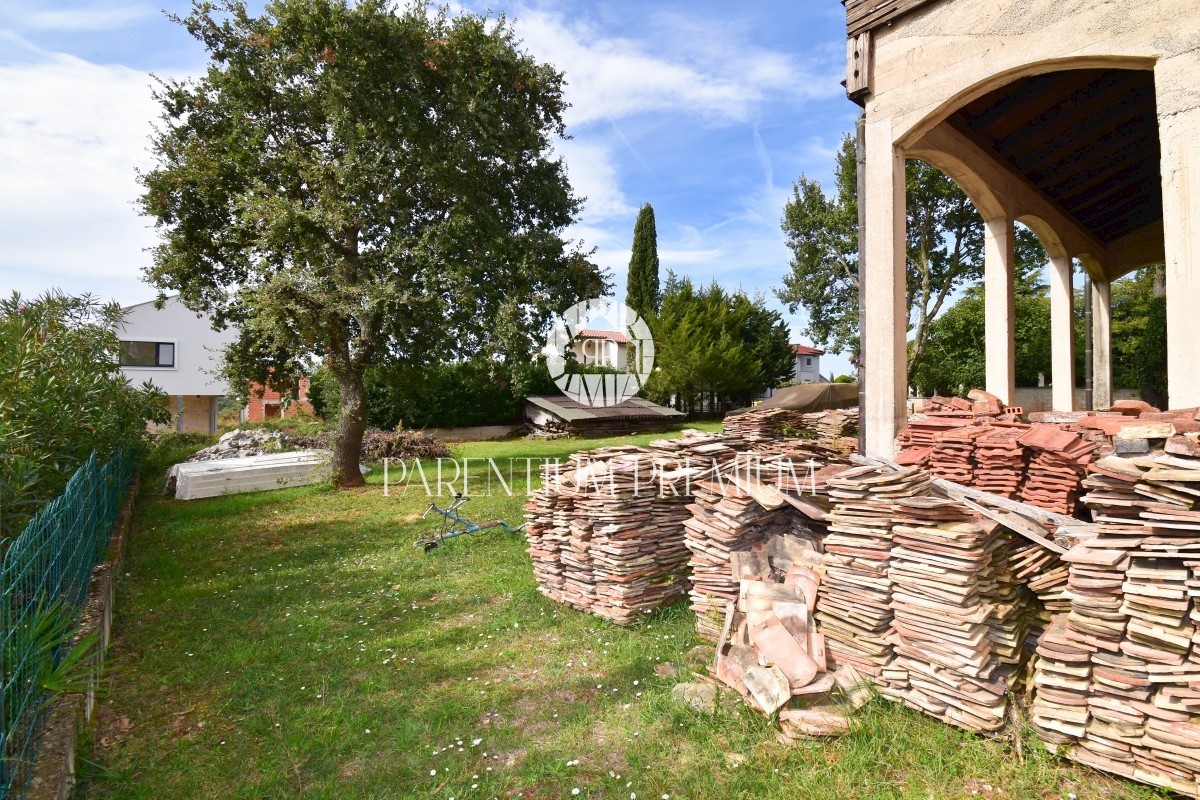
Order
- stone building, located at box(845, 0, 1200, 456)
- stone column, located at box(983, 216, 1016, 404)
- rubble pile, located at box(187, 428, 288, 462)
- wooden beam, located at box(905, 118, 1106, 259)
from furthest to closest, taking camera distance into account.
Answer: rubble pile, located at box(187, 428, 288, 462)
stone column, located at box(983, 216, 1016, 404)
wooden beam, located at box(905, 118, 1106, 259)
stone building, located at box(845, 0, 1200, 456)

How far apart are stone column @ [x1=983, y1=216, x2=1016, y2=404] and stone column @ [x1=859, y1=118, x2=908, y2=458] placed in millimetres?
2524

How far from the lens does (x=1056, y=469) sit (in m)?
4.81

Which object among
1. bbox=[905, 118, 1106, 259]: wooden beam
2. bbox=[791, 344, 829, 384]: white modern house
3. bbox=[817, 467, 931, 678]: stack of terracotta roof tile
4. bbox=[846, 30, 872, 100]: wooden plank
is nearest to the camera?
bbox=[817, 467, 931, 678]: stack of terracotta roof tile

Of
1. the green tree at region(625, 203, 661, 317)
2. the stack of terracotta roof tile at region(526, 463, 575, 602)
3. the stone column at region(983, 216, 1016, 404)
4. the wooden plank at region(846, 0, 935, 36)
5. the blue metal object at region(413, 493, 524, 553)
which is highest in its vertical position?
the green tree at region(625, 203, 661, 317)

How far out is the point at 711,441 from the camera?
6.51m

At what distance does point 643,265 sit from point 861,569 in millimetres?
34547

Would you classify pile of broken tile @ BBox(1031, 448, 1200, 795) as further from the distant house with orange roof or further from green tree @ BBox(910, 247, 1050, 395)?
the distant house with orange roof

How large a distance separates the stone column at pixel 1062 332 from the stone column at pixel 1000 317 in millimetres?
3170

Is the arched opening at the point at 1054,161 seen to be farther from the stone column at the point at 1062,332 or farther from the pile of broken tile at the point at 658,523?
the pile of broken tile at the point at 658,523

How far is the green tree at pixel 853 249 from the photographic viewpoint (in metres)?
22.5

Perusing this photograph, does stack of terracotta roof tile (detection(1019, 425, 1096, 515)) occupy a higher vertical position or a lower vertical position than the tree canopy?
lower

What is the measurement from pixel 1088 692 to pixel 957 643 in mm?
620

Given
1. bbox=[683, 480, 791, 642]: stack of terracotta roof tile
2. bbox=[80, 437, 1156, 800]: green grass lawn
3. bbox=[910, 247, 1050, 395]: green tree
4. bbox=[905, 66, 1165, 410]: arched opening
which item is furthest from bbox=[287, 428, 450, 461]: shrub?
bbox=[910, 247, 1050, 395]: green tree

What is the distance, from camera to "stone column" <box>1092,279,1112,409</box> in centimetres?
1291
